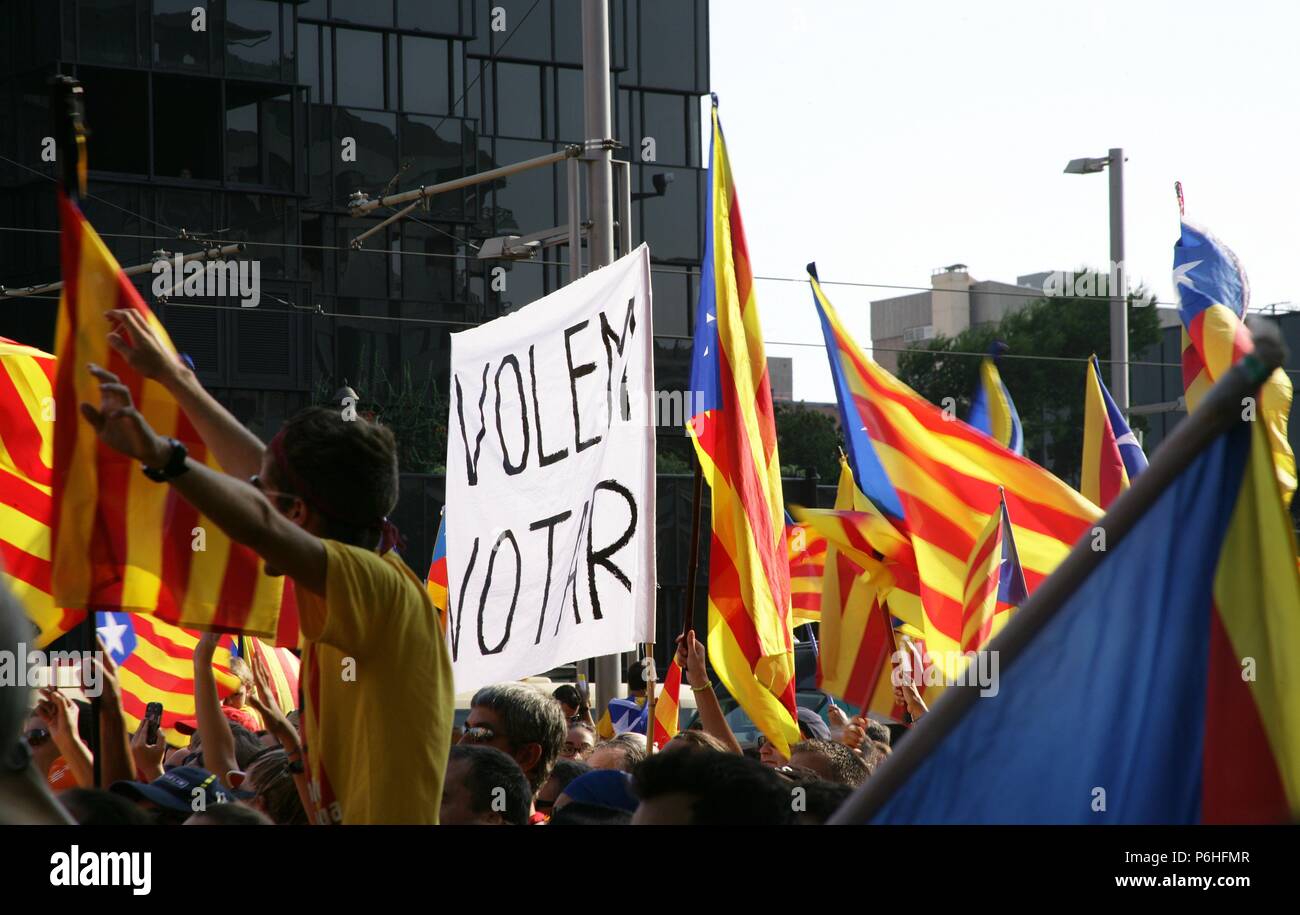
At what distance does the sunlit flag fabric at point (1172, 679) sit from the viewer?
2.69m

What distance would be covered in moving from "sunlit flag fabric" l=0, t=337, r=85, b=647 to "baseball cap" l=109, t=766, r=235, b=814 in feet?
5.35

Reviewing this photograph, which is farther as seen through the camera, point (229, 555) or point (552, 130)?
point (552, 130)

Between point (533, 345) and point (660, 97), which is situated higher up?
point (660, 97)

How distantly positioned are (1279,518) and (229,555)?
2440 millimetres

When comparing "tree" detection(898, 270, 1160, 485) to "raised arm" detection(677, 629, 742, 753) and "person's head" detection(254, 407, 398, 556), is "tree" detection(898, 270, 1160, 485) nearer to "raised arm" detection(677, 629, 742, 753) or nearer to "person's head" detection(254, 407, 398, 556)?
"raised arm" detection(677, 629, 742, 753)

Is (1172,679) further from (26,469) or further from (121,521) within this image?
(26,469)

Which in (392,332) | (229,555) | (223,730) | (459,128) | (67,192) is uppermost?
(459,128)

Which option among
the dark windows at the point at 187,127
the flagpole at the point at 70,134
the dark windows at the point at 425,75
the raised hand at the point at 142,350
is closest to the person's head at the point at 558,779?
the flagpole at the point at 70,134

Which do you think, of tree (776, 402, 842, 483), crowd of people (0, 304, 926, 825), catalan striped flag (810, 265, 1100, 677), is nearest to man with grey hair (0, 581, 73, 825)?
crowd of people (0, 304, 926, 825)

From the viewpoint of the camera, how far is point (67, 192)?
13.0ft

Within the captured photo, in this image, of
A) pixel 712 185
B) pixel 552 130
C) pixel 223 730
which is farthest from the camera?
pixel 552 130

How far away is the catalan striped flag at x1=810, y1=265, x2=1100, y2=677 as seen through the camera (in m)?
8.39

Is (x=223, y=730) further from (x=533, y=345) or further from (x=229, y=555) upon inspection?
(x=533, y=345)
